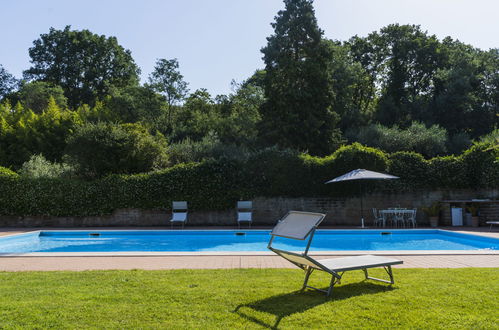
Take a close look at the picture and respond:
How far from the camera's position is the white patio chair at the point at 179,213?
47.9 feet

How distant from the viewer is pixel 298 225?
465 centimetres

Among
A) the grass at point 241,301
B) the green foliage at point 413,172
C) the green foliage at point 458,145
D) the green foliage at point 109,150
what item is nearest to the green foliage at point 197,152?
the green foliage at point 109,150

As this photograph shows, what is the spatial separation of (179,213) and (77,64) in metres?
33.7

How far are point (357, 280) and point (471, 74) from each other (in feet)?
104

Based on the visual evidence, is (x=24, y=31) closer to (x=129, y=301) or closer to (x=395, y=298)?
(x=129, y=301)

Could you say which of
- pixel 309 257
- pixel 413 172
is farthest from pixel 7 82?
pixel 309 257

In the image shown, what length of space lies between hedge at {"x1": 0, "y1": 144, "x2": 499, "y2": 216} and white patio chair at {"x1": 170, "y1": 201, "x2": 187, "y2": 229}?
0.41 metres

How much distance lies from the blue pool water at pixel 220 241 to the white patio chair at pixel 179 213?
4.68ft

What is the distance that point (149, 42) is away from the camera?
1836 centimetres

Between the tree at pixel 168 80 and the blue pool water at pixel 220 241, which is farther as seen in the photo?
the tree at pixel 168 80

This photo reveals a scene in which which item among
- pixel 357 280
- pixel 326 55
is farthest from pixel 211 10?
pixel 326 55

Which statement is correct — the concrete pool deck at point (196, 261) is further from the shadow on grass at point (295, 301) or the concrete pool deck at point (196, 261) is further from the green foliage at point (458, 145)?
the green foliage at point (458, 145)

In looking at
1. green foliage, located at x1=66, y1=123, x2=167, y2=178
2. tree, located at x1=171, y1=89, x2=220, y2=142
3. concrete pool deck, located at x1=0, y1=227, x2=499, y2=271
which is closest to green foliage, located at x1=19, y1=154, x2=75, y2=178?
green foliage, located at x1=66, y1=123, x2=167, y2=178

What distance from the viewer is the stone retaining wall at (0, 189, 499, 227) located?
Result: 612 inches
